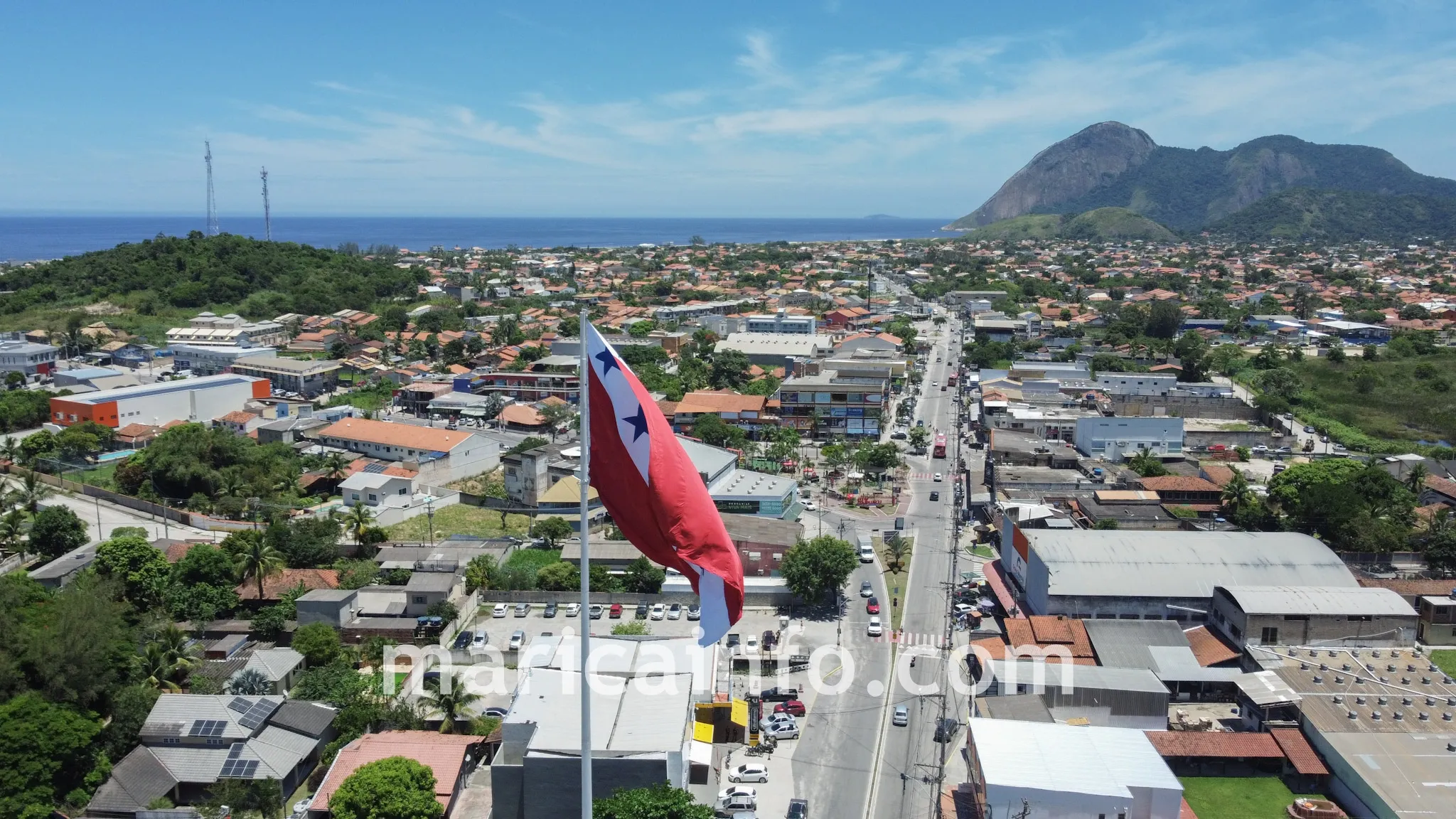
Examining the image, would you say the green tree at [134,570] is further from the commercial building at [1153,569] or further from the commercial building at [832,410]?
the commercial building at [832,410]

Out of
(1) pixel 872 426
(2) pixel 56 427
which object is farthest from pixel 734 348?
(2) pixel 56 427

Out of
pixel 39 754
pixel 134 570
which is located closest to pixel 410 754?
pixel 39 754

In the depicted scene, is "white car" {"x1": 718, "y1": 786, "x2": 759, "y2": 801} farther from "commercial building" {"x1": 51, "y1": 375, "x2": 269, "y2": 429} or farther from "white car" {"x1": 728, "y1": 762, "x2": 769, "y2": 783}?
"commercial building" {"x1": 51, "y1": 375, "x2": 269, "y2": 429}

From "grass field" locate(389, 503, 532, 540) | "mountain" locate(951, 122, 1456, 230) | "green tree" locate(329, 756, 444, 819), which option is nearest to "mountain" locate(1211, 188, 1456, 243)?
"mountain" locate(951, 122, 1456, 230)

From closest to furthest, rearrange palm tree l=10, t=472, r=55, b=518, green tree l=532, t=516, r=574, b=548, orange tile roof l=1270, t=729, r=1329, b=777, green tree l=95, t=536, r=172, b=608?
orange tile roof l=1270, t=729, r=1329, b=777 → green tree l=95, t=536, r=172, b=608 → green tree l=532, t=516, r=574, b=548 → palm tree l=10, t=472, r=55, b=518

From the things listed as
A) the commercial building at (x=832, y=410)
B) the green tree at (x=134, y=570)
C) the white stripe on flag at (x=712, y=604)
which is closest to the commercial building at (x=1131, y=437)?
the commercial building at (x=832, y=410)

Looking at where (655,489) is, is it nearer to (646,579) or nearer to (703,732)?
(703,732)
